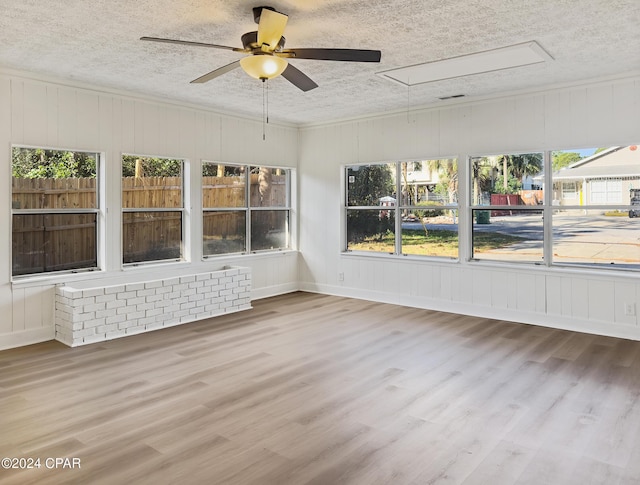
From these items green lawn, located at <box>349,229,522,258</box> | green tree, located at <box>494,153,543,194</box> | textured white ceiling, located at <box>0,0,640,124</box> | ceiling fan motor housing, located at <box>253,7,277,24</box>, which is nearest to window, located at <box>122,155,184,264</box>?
textured white ceiling, located at <box>0,0,640,124</box>

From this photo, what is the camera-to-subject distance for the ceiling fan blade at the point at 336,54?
3.09 m

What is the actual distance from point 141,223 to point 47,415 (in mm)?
3017

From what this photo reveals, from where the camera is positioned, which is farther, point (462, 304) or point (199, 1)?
point (462, 304)

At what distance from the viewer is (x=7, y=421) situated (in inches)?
120

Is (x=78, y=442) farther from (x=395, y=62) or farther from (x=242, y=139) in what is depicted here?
(x=242, y=139)

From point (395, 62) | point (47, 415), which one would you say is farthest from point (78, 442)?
point (395, 62)

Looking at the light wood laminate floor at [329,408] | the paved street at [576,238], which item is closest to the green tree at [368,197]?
the paved street at [576,238]

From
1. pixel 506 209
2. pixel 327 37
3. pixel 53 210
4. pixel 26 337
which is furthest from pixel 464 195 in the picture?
pixel 26 337

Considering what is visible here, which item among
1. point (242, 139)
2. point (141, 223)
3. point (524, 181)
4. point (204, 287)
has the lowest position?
point (204, 287)

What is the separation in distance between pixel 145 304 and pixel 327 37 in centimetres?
341

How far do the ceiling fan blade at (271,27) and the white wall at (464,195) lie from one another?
355 cm

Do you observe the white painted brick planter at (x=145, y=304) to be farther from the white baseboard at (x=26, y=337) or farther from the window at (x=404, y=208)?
the window at (x=404, y=208)

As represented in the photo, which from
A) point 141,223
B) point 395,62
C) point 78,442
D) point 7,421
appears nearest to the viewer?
point 78,442

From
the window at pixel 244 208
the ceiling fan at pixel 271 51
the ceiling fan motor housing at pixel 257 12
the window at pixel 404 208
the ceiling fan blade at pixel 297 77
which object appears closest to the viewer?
the ceiling fan at pixel 271 51
